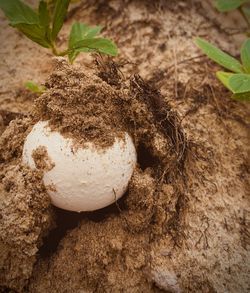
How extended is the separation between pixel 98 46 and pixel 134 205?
2.09 ft

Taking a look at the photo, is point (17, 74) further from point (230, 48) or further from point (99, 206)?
point (230, 48)

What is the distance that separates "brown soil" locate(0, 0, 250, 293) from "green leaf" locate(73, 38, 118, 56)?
0.08 metres

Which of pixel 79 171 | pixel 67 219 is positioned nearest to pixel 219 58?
pixel 79 171

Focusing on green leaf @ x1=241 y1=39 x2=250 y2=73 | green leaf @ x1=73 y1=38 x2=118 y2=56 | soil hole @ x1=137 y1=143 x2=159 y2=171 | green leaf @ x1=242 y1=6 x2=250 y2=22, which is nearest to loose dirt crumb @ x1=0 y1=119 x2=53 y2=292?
soil hole @ x1=137 y1=143 x2=159 y2=171

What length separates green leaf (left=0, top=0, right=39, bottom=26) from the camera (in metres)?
1.47

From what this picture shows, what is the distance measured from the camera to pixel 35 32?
149 cm

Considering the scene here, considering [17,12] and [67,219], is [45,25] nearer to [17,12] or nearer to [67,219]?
[17,12]

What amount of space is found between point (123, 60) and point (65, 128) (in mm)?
787

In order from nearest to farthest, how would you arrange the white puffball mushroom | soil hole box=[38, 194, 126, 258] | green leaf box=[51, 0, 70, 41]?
the white puffball mushroom → soil hole box=[38, 194, 126, 258] → green leaf box=[51, 0, 70, 41]

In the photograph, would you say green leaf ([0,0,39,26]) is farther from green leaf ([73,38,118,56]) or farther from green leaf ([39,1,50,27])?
green leaf ([73,38,118,56])

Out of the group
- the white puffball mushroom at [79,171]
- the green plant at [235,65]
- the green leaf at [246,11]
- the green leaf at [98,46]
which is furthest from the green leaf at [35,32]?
the green leaf at [246,11]

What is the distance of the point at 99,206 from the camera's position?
4.27 feet

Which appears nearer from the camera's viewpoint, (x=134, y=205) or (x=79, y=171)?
(x=79, y=171)

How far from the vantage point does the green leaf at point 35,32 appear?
4.67 ft
